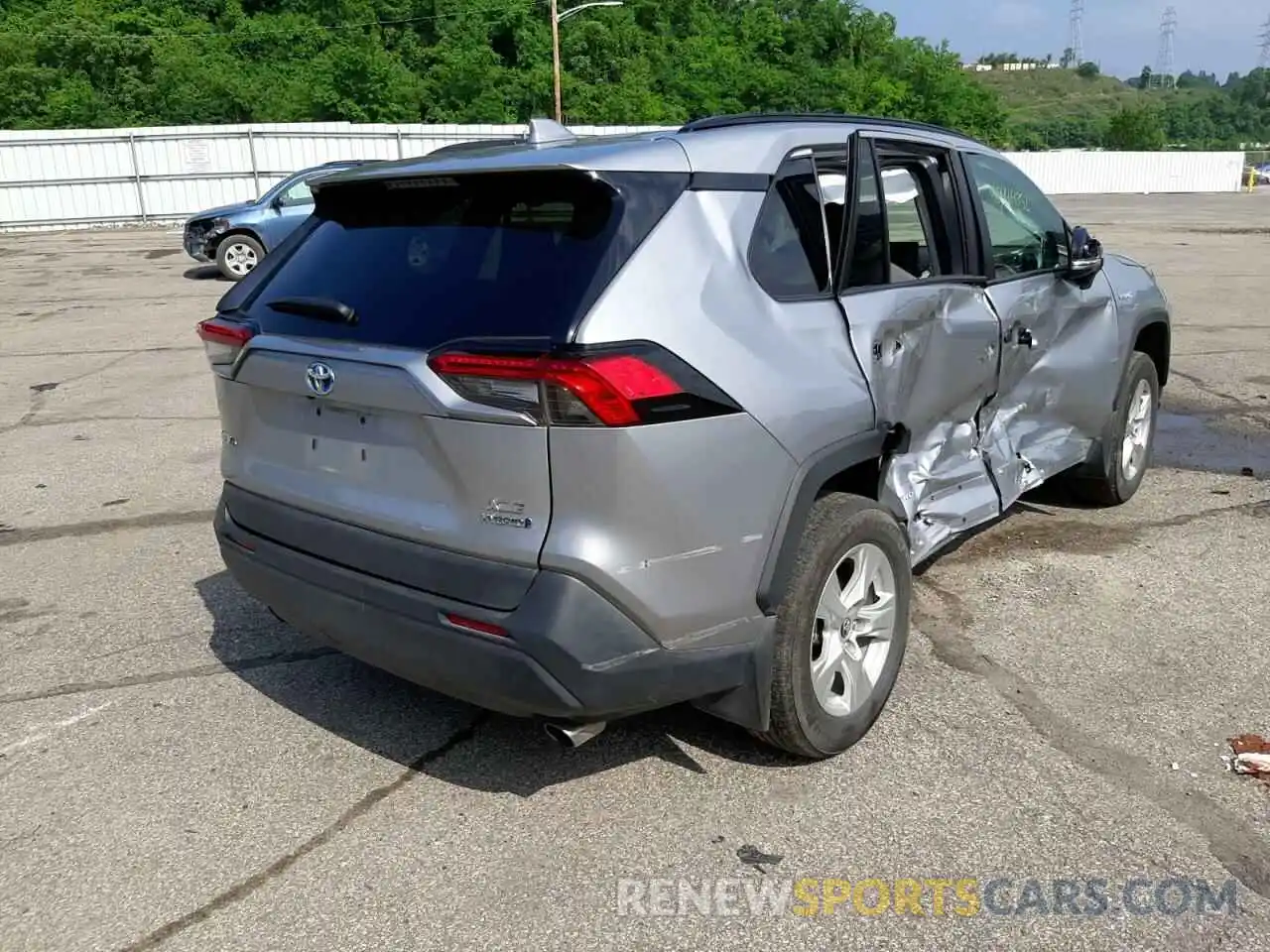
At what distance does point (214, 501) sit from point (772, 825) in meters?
4.06

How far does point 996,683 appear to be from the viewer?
3816 mm

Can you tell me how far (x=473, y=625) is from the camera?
2.71 meters

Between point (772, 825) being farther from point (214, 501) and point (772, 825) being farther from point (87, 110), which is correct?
point (87, 110)

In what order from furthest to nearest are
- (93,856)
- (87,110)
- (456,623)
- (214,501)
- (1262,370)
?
1. (87,110)
2. (1262,370)
3. (214,501)
4. (93,856)
5. (456,623)

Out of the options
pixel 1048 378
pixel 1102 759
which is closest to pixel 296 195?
pixel 1048 378

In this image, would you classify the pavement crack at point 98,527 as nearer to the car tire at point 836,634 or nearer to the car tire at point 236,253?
the car tire at point 836,634

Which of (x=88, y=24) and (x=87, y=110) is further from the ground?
(x=88, y=24)

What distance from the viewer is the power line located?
46062 millimetres

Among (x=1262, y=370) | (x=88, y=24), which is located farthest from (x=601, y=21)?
(x=1262, y=370)

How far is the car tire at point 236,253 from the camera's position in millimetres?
16156

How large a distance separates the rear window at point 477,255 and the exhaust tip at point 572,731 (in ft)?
3.39

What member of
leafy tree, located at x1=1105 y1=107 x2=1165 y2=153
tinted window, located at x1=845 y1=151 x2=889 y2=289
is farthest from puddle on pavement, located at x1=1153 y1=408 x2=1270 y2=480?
leafy tree, located at x1=1105 y1=107 x2=1165 y2=153

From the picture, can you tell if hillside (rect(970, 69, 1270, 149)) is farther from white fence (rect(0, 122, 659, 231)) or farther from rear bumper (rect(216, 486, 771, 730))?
rear bumper (rect(216, 486, 771, 730))

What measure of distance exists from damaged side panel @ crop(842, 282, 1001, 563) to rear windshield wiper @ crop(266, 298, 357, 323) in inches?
58.7
